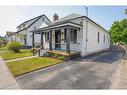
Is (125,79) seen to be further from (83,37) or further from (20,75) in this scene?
(83,37)

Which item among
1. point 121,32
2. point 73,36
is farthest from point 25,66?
point 121,32

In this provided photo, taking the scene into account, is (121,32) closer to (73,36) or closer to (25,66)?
(73,36)

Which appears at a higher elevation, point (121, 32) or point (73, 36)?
point (121, 32)

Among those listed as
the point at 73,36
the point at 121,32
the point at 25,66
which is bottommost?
the point at 25,66

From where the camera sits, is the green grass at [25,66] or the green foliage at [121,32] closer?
the green grass at [25,66]

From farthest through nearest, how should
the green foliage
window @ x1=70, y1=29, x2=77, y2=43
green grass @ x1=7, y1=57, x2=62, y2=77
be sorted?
window @ x1=70, y1=29, x2=77, y2=43 < the green foliage < green grass @ x1=7, y1=57, x2=62, y2=77

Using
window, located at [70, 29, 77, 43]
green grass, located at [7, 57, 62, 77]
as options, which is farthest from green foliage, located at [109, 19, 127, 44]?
green grass, located at [7, 57, 62, 77]

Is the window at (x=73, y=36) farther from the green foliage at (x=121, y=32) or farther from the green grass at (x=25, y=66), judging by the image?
the green grass at (x=25, y=66)

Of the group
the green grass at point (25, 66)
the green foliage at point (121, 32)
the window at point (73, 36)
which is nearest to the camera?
the green grass at point (25, 66)

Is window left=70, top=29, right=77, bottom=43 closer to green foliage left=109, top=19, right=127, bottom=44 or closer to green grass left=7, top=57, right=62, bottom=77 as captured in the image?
green foliage left=109, top=19, right=127, bottom=44

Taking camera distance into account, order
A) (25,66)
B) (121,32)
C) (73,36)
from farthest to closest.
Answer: (73,36), (121,32), (25,66)

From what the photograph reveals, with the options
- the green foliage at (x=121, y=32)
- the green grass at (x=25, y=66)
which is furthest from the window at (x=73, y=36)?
the green grass at (x=25, y=66)
